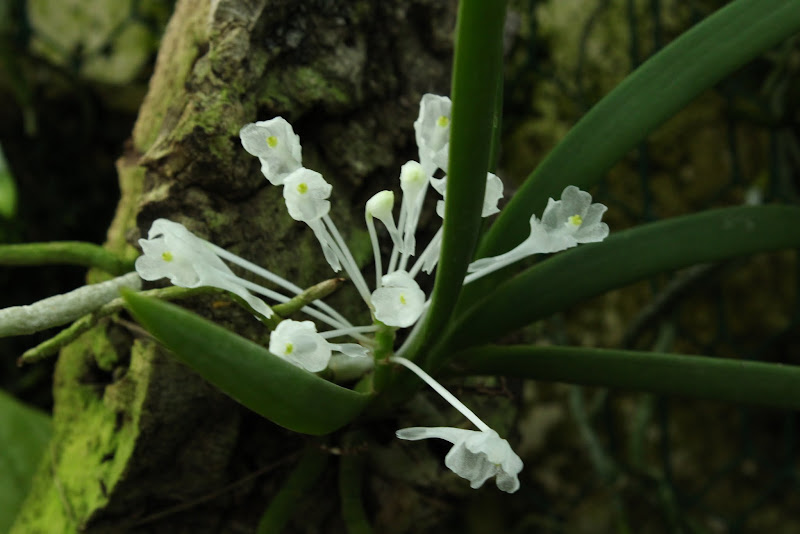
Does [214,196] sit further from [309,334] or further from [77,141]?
[77,141]

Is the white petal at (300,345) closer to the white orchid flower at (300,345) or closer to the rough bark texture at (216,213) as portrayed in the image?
the white orchid flower at (300,345)

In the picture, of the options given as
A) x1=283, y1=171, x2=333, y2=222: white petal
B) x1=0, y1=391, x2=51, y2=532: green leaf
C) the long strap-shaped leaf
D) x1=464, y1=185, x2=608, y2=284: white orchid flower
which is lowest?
x1=0, y1=391, x2=51, y2=532: green leaf

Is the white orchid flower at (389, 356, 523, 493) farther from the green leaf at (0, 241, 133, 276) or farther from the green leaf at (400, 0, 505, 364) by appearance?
the green leaf at (0, 241, 133, 276)

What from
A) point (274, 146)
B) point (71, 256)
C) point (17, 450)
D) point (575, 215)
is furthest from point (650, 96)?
point (17, 450)

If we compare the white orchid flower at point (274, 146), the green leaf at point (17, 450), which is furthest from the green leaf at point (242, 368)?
the green leaf at point (17, 450)

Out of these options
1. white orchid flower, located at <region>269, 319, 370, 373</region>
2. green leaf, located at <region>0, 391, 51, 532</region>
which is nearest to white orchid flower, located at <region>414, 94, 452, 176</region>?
white orchid flower, located at <region>269, 319, 370, 373</region>
